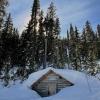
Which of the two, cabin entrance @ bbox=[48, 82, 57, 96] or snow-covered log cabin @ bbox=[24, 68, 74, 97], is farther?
cabin entrance @ bbox=[48, 82, 57, 96]

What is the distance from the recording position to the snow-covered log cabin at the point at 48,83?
29531 mm

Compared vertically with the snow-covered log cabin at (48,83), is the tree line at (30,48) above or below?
above

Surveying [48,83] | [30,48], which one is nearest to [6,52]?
[30,48]

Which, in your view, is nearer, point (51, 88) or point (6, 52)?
point (51, 88)

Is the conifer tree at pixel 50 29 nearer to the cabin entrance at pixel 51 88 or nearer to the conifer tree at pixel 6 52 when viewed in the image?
the conifer tree at pixel 6 52

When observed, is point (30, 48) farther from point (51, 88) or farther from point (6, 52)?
point (51, 88)

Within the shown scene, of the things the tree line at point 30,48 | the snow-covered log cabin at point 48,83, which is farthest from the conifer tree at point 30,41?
the snow-covered log cabin at point 48,83

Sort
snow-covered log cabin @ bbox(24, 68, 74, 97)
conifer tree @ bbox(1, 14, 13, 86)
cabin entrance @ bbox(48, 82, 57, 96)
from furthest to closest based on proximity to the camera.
A: 1. conifer tree @ bbox(1, 14, 13, 86)
2. cabin entrance @ bbox(48, 82, 57, 96)
3. snow-covered log cabin @ bbox(24, 68, 74, 97)

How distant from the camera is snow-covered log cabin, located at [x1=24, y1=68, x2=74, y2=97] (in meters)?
29.5

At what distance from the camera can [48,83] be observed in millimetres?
29922

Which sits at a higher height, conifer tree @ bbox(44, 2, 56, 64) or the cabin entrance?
conifer tree @ bbox(44, 2, 56, 64)

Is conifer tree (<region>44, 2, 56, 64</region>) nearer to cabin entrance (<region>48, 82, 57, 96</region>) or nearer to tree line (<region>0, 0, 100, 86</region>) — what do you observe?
tree line (<region>0, 0, 100, 86</region>)

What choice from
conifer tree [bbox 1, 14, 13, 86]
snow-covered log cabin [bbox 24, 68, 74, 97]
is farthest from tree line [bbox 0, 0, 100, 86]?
snow-covered log cabin [bbox 24, 68, 74, 97]

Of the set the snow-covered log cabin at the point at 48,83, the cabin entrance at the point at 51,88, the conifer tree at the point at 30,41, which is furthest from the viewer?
the conifer tree at the point at 30,41
